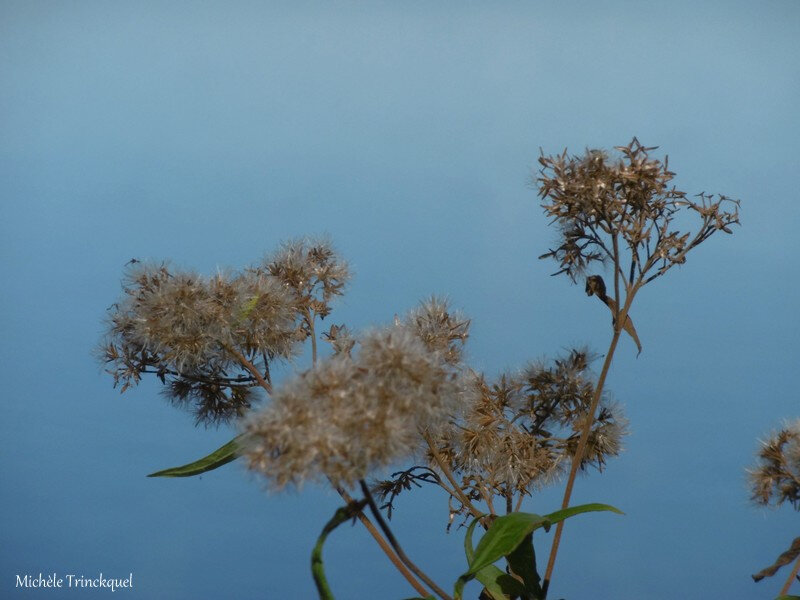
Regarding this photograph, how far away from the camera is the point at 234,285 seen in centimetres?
272

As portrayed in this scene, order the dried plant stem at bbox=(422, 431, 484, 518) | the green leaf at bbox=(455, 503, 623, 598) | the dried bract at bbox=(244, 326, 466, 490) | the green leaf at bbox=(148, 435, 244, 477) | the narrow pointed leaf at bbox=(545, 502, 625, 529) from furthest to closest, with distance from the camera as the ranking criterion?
the dried plant stem at bbox=(422, 431, 484, 518)
the green leaf at bbox=(148, 435, 244, 477)
the narrow pointed leaf at bbox=(545, 502, 625, 529)
the green leaf at bbox=(455, 503, 623, 598)
the dried bract at bbox=(244, 326, 466, 490)

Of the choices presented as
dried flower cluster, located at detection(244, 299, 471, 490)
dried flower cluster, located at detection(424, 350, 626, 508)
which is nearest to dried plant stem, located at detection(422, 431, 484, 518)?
dried flower cluster, located at detection(424, 350, 626, 508)

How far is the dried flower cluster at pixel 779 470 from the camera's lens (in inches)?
106

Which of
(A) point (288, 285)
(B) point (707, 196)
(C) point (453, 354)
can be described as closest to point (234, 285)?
(A) point (288, 285)

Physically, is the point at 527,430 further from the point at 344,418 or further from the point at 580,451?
the point at 344,418

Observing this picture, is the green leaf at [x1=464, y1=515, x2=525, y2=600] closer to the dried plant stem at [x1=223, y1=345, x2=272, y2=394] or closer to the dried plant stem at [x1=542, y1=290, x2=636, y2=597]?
the dried plant stem at [x1=542, y1=290, x2=636, y2=597]

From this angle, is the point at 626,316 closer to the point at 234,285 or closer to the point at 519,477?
the point at 519,477

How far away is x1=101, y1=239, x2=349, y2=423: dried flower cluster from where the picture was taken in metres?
2.66

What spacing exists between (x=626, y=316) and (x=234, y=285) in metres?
1.13

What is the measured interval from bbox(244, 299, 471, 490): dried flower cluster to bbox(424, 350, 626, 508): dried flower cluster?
32.4 inches

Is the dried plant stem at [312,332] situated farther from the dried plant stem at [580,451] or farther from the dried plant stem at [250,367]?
the dried plant stem at [580,451]

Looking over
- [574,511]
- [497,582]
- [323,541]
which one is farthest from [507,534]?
[323,541]

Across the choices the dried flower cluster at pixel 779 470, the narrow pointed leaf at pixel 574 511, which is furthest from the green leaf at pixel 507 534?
the dried flower cluster at pixel 779 470

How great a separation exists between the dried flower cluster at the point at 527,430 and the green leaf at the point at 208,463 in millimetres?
714
